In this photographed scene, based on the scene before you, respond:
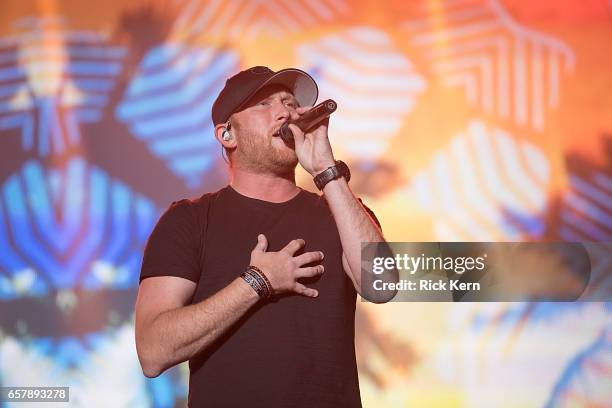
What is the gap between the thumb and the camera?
1.69m

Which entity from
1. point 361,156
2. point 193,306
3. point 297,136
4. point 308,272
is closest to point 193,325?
point 193,306

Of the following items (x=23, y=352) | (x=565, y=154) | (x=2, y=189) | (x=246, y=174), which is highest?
(x=2, y=189)

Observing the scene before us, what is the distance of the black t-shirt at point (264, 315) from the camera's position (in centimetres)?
164

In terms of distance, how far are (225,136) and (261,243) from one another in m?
0.43

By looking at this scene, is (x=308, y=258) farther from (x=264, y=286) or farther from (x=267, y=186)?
(x=267, y=186)

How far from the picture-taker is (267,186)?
1.91m

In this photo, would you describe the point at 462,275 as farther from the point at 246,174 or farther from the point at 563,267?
the point at 246,174

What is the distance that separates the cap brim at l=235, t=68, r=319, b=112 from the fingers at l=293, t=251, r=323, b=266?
0.46 metres

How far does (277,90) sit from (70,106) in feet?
3.50

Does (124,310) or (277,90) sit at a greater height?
(277,90)

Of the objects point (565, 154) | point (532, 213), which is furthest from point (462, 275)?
point (565, 154)

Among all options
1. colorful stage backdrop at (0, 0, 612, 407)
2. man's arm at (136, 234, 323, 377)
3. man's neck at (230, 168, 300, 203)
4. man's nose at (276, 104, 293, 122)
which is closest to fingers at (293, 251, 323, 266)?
man's arm at (136, 234, 323, 377)

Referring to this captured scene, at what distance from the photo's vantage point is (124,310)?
105 inches

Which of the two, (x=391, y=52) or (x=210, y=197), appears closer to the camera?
(x=210, y=197)
